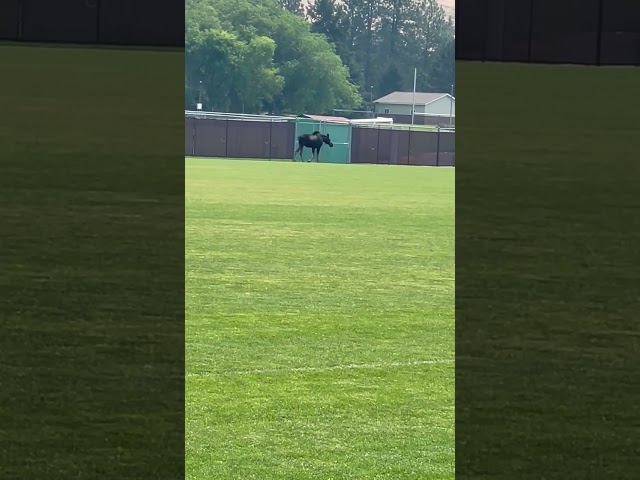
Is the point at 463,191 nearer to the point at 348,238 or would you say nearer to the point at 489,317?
the point at 348,238

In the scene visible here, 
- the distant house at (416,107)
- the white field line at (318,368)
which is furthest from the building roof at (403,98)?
the white field line at (318,368)

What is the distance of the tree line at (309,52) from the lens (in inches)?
2046

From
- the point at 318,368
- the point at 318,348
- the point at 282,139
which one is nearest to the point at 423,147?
the point at 282,139

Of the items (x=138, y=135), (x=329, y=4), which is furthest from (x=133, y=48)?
(x=329, y=4)

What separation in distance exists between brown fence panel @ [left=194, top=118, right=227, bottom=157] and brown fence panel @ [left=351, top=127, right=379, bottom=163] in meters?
3.27

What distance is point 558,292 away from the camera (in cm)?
592

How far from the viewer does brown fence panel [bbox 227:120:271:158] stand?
1161 inches

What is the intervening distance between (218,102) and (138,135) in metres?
36.8

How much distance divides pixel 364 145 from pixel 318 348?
25.9 meters

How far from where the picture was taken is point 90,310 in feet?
16.9

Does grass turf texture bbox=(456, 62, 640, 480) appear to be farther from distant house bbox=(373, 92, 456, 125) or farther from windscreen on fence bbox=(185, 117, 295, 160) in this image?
distant house bbox=(373, 92, 456, 125)

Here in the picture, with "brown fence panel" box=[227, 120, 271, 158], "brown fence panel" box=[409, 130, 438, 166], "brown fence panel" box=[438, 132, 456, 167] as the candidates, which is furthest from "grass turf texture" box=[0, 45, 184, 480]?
"brown fence panel" box=[227, 120, 271, 158]

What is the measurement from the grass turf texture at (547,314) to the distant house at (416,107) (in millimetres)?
47493

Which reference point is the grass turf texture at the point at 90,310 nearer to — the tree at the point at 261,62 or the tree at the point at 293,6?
the tree at the point at 261,62
